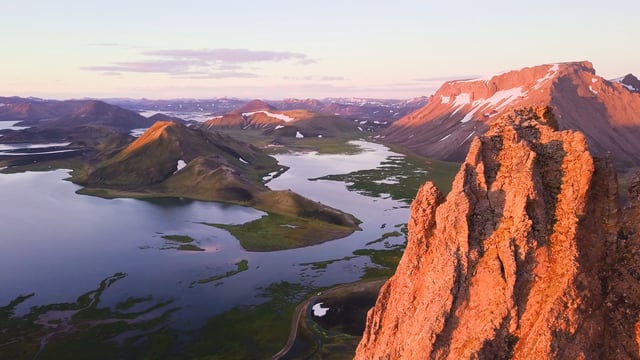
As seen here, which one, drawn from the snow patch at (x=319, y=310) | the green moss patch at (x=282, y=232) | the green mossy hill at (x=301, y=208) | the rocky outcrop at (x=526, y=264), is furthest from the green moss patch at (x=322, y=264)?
the rocky outcrop at (x=526, y=264)

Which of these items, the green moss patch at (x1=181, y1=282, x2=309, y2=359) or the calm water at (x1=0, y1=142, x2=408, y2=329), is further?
the calm water at (x1=0, y1=142, x2=408, y2=329)

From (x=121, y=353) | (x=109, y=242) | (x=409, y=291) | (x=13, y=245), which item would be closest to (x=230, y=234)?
(x=109, y=242)

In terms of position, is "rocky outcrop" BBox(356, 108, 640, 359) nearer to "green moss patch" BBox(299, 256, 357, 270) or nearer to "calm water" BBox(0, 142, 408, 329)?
"calm water" BBox(0, 142, 408, 329)

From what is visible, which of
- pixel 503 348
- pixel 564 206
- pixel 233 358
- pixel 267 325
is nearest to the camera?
pixel 503 348

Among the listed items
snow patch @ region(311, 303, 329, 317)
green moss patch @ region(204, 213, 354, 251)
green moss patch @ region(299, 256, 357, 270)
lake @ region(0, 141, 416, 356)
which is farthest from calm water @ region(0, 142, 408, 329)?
snow patch @ region(311, 303, 329, 317)

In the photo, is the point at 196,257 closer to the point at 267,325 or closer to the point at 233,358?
the point at 267,325

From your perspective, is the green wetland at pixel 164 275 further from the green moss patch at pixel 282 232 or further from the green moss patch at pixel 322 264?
the green moss patch at pixel 282 232
